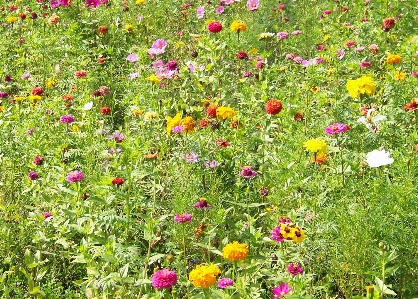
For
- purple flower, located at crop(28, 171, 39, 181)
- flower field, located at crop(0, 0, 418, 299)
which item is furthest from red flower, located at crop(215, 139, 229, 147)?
purple flower, located at crop(28, 171, 39, 181)

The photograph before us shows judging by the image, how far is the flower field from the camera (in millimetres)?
2324

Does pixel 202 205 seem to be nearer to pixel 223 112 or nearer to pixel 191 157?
pixel 191 157

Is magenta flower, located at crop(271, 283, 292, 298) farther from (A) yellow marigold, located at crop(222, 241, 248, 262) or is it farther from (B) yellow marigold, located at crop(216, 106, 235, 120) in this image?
(B) yellow marigold, located at crop(216, 106, 235, 120)

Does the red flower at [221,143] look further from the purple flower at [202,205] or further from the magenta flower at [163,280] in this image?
the magenta flower at [163,280]

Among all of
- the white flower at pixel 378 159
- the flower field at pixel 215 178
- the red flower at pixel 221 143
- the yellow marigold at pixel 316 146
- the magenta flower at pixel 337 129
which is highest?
the yellow marigold at pixel 316 146

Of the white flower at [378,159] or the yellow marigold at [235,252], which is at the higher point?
the yellow marigold at [235,252]

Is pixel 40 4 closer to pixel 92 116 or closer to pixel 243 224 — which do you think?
pixel 92 116

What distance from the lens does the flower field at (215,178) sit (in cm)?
232

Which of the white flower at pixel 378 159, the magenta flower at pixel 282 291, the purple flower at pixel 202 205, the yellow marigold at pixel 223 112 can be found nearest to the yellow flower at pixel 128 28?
the yellow marigold at pixel 223 112

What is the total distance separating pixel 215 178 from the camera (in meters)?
3.05

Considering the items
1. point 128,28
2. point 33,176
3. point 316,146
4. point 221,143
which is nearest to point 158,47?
point 128,28

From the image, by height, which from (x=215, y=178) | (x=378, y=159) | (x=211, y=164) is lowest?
(x=215, y=178)

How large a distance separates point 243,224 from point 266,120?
0.67m

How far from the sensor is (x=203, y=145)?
10.1 feet
